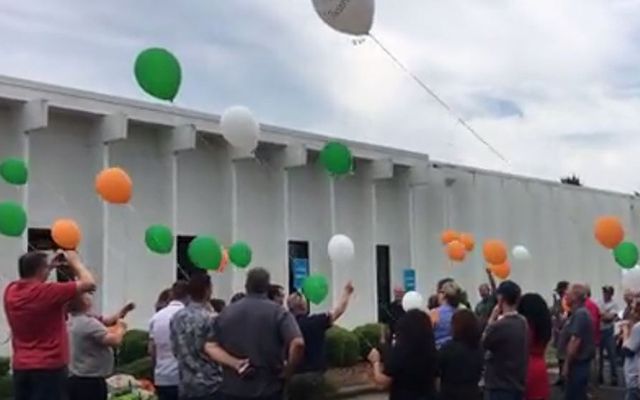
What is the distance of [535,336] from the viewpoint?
8.33 metres

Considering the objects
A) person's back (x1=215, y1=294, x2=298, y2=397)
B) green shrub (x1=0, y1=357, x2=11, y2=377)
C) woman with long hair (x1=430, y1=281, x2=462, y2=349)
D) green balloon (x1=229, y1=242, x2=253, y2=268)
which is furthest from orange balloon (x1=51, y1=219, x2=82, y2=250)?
person's back (x1=215, y1=294, x2=298, y2=397)

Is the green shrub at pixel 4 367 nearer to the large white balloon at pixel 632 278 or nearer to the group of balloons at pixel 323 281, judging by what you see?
the group of balloons at pixel 323 281

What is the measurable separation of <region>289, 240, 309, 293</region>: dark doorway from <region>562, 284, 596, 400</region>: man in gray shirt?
10171 mm

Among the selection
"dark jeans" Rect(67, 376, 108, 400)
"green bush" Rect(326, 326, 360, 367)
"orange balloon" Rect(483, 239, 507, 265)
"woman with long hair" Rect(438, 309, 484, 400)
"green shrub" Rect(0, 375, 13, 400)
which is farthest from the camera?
"green bush" Rect(326, 326, 360, 367)

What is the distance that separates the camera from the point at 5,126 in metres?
15.9

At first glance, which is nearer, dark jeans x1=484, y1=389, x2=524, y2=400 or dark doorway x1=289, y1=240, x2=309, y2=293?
dark jeans x1=484, y1=389, x2=524, y2=400

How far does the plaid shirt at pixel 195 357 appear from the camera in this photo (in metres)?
7.20

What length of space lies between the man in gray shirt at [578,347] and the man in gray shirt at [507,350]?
247 centimetres

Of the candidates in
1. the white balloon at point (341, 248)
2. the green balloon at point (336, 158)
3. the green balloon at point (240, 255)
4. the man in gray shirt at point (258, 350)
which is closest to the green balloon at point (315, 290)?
the white balloon at point (341, 248)

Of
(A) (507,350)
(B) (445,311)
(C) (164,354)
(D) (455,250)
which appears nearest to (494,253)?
(D) (455,250)

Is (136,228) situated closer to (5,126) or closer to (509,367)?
(5,126)

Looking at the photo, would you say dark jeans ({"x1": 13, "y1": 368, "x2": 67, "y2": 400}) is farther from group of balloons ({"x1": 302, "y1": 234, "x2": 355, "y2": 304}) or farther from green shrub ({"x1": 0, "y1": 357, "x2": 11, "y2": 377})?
group of balloons ({"x1": 302, "y1": 234, "x2": 355, "y2": 304})

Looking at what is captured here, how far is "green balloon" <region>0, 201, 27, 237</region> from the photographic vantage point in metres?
12.8

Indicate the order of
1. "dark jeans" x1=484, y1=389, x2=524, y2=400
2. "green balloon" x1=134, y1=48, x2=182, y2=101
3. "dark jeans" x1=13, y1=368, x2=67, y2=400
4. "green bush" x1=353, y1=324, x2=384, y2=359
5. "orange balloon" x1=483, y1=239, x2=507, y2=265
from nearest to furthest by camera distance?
"dark jeans" x1=13, y1=368, x2=67, y2=400 → "dark jeans" x1=484, y1=389, x2=524, y2=400 → "green balloon" x1=134, y1=48, x2=182, y2=101 → "orange balloon" x1=483, y1=239, x2=507, y2=265 → "green bush" x1=353, y1=324, x2=384, y2=359
